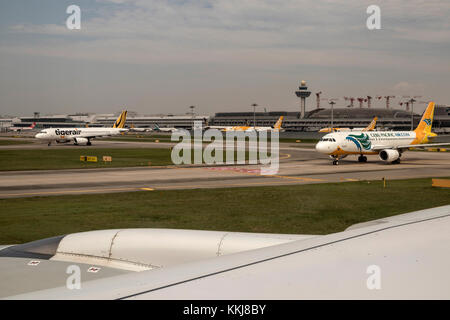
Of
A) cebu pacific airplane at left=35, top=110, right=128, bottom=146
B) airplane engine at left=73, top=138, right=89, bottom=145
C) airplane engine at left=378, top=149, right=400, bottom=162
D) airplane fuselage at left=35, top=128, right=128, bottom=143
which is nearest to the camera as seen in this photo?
airplane engine at left=378, top=149, right=400, bottom=162

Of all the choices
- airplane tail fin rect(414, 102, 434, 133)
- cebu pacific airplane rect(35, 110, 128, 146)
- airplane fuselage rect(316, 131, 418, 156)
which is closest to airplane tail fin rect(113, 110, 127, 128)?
cebu pacific airplane rect(35, 110, 128, 146)

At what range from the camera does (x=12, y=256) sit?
6633mm

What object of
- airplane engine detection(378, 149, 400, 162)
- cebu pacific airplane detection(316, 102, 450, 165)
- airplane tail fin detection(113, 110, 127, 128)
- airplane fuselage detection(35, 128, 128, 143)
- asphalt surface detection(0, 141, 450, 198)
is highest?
airplane tail fin detection(113, 110, 127, 128)

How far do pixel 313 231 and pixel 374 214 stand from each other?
5184 mm

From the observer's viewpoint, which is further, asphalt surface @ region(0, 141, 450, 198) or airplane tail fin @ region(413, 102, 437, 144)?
airplane tail fin @ region(413, 102, 437, 144)

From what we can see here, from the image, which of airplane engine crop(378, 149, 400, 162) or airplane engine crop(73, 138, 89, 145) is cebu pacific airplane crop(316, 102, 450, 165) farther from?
airplane engine crop(73, 138, 89, 145)

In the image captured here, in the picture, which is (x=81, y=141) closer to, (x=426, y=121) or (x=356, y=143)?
(x=356, y=143)

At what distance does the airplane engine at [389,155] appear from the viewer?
2114 inches

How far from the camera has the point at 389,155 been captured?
53688 millimetres

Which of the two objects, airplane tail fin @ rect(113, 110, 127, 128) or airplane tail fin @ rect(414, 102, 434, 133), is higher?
airplane tail fin @ rect(113, 110, 127, 128)

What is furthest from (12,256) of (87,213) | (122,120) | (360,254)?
(122,120)

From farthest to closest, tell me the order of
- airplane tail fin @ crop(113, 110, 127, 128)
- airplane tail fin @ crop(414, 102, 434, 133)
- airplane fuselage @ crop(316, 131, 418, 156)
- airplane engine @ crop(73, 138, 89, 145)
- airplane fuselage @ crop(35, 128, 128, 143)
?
airplane tail fin @ crop(113, 110, 127, 128) < airplane engine @ crop(73, 138, 89, 145) < airplane fuselage @ crop(35, 128, 128, 143) < airplane tail fin @ crop(414, 102, 434, 133) < airplane fuselage @ crop(316, 131, 418, 156)

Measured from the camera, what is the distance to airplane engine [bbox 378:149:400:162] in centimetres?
5369

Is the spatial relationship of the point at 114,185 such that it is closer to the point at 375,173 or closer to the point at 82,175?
the point at 82,175
